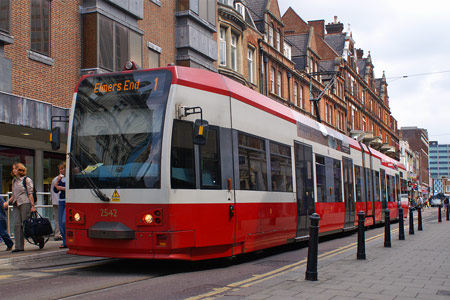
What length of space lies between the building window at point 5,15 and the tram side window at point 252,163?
311 inches

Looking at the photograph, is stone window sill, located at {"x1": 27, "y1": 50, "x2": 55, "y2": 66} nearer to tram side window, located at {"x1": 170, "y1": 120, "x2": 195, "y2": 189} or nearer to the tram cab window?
the tram cab window

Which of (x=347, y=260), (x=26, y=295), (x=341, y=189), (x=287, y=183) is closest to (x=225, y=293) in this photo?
(x=26, y=295)

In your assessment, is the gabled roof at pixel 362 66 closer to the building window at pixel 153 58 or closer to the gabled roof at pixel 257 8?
the gabled roof at pixel 257 8

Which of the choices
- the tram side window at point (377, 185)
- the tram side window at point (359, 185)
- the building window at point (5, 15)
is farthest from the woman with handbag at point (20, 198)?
the tram side window at point (377, 185)

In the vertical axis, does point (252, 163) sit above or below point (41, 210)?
above

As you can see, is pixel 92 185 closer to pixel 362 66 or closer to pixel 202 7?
pixel 202 7

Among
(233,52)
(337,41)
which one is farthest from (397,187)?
(337,41)

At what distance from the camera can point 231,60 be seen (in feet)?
96.1

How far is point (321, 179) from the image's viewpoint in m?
15.3

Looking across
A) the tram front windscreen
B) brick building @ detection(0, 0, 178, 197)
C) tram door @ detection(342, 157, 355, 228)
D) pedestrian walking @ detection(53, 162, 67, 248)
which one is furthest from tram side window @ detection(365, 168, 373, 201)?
the tram front windscreen

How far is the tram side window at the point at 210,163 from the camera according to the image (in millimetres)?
9094

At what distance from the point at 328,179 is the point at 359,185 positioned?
15.0ft

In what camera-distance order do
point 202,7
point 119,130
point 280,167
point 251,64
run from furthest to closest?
point 251,64, point 202,7, point 280,167, point 119,130

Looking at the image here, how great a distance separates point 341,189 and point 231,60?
13625mm
